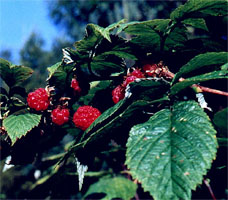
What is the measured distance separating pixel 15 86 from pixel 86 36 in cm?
42

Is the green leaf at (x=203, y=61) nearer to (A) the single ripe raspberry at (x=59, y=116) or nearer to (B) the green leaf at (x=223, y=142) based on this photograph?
(B) the green leaf at (x=223, y=142)

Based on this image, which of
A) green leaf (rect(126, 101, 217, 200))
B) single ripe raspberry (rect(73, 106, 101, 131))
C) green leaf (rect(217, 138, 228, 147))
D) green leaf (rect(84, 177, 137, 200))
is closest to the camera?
green leaf (rect(126, 101, 217, 200))

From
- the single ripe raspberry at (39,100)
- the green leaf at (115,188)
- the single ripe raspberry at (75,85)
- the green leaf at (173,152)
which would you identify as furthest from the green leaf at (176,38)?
the green leaf at (115,188)

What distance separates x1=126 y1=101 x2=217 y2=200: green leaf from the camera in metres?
0.60

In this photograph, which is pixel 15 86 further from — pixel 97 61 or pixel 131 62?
pixel 131 62

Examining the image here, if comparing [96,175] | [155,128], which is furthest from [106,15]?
[155,128]

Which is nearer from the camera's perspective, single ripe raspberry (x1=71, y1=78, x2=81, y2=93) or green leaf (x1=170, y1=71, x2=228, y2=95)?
green leaf (x1=170, y1=71, x2=228, y2=95)

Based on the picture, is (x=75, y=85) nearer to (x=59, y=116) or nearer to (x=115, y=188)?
(x=59, y=116)

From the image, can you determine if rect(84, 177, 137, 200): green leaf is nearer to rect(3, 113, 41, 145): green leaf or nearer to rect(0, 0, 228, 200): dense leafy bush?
rect(0, 0, 228, 200): dense leafy bush

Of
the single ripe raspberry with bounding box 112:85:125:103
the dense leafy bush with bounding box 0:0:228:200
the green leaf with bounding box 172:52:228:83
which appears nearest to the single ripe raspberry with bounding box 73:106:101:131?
the dense leafy bush with bounding box 0:0:228:200

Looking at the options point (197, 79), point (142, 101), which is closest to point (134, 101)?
point (142, 101)

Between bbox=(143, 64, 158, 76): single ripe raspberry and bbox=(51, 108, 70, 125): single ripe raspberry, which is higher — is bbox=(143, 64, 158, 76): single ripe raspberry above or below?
above

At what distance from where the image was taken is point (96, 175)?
166 cm

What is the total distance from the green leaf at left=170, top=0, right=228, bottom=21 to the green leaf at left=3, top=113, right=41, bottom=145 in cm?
59
